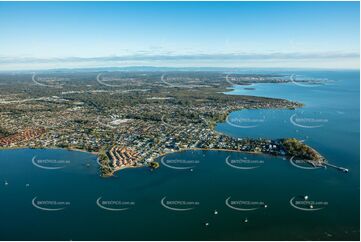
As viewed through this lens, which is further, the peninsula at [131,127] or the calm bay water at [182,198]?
the peninsula at [131,127]

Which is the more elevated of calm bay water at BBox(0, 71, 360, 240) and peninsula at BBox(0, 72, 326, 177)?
peninsula at BBox(0, 72, 326, 177)

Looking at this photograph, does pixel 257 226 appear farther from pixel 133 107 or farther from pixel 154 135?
pixel 133 107

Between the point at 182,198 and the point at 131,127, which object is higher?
the point at 131,127

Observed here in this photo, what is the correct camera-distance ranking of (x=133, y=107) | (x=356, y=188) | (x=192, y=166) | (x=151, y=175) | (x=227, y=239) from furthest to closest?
(x=133, y=107)
(x=192, y=166)
(x=151, y=175)
(x=356, y=188)
(x=227, y=239)

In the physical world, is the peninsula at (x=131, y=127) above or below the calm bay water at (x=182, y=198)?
above

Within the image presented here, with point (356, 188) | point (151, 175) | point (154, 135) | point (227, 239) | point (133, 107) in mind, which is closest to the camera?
point (227, 239)

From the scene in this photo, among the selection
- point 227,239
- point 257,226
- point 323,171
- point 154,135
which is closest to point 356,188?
point 323,171

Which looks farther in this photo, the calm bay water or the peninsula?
the peninsula

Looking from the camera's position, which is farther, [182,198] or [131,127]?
[131,127]
